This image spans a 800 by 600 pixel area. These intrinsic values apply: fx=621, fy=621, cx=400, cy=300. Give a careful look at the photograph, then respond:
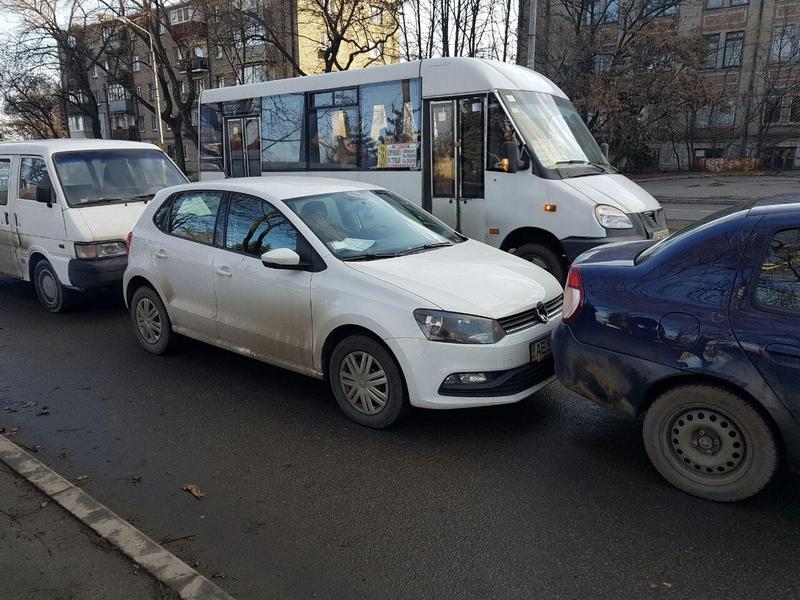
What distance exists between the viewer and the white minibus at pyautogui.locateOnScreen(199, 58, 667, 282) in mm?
7352

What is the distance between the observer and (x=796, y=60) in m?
37.7

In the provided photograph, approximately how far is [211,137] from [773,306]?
11.0 m

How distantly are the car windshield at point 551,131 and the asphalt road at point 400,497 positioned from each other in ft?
12.0

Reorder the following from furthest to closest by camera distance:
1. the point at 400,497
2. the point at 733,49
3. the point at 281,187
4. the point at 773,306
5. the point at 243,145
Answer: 1. the point at 733,49
2. the point at 243,145
3. the point at 281,187
4. the point at 400,497
5. the point at 773,306

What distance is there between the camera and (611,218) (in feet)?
23.3

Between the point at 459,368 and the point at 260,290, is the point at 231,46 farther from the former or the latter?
the point at 459,368

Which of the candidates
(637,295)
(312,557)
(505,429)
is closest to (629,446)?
(505,429)

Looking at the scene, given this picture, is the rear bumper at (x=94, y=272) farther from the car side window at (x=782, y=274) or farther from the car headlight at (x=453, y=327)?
the car side window at (x=782, y=274)

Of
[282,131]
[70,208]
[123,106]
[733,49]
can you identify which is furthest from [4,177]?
[123,106]

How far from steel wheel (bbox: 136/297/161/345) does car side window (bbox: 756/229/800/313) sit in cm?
494

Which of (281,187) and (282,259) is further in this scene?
(281,187)

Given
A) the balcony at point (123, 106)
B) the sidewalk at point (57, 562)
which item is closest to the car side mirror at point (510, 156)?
the sidewalk at point (57, 562)

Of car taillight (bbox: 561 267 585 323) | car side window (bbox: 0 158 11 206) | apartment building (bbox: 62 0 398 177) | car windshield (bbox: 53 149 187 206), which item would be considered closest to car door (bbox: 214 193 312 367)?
car taillight (bbox: 561 267 585 323)

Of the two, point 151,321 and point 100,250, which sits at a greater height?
point 100,250
